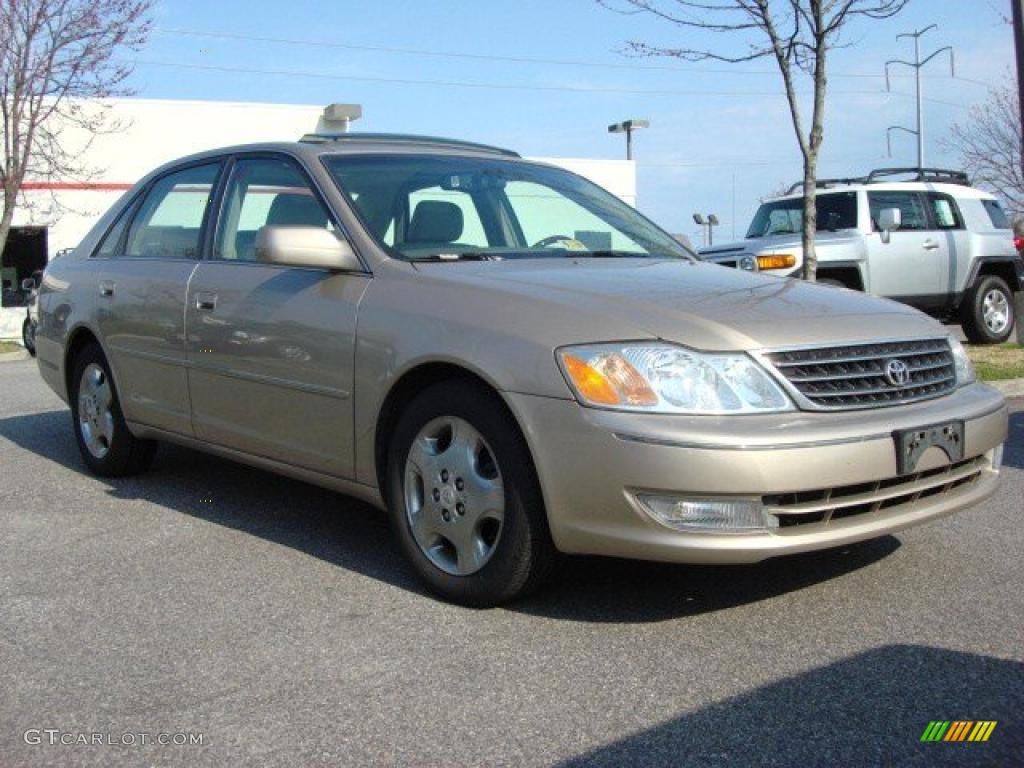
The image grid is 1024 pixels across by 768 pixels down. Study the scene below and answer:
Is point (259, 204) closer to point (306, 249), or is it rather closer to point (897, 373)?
point (306, 249)

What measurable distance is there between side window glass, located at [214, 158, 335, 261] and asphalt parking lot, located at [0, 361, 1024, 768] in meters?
1.27

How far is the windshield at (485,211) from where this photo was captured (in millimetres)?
4707

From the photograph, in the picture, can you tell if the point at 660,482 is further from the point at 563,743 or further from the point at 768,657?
the point at 563,743

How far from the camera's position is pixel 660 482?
3.52 m

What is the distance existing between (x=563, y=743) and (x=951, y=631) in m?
1.44

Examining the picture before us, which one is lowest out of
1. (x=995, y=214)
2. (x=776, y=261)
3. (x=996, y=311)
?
(x=996, y=311)

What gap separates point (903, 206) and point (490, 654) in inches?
419

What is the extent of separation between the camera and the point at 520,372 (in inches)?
148

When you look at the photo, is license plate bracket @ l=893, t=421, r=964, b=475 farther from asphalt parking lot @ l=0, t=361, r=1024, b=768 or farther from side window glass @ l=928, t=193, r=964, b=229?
side window glass @ l=928, t=193, r=964, b=229

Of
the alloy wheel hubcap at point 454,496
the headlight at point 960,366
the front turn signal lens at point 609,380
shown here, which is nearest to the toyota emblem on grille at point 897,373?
the headlight at point 960,366

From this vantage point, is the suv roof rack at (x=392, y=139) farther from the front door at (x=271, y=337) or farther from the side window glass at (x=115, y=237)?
the side window glass at (x=115, y=237)

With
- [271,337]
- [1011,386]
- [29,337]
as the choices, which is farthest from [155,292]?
[29,337]

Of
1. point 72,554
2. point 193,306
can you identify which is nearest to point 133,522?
point 72,554

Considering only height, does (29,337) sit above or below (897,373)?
below
